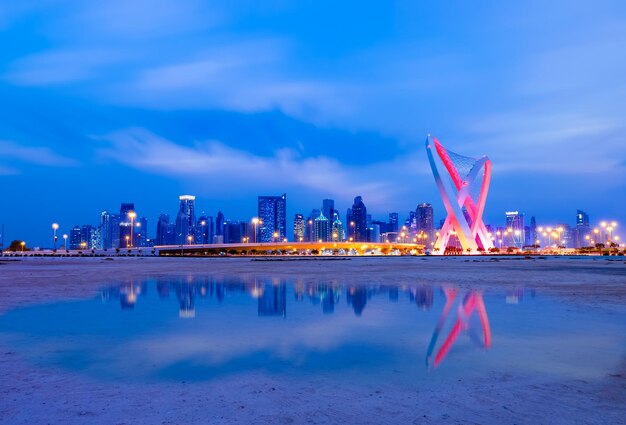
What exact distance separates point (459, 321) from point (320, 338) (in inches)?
145

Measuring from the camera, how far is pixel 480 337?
8.73 metres

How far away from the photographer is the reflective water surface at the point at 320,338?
647cm

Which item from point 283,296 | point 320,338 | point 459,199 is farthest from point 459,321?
point 459,199

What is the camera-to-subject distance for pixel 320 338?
8.67 m

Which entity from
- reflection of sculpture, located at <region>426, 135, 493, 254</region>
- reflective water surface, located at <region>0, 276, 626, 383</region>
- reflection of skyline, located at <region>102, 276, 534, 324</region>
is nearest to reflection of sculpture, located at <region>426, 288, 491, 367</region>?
reflective water surface, located at <region>0, 276, 626, 383</region>

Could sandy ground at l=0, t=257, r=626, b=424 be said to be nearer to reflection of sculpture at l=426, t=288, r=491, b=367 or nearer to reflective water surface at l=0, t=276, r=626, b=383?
reflective water surface at l=0, t=276, r=626, b=383

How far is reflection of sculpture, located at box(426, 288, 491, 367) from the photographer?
7.54m

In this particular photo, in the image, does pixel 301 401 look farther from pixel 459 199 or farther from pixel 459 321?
pixel 459 199

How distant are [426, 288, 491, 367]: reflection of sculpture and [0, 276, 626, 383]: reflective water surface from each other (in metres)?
0.02

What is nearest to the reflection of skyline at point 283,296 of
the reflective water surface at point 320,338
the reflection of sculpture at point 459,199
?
the reflective water surface at point 320,338

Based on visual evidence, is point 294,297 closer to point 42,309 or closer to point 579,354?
point 42,309

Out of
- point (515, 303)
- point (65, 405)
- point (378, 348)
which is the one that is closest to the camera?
point (65, 405)

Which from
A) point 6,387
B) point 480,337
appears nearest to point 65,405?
point 6,387

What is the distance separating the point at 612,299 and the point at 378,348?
449 inches
